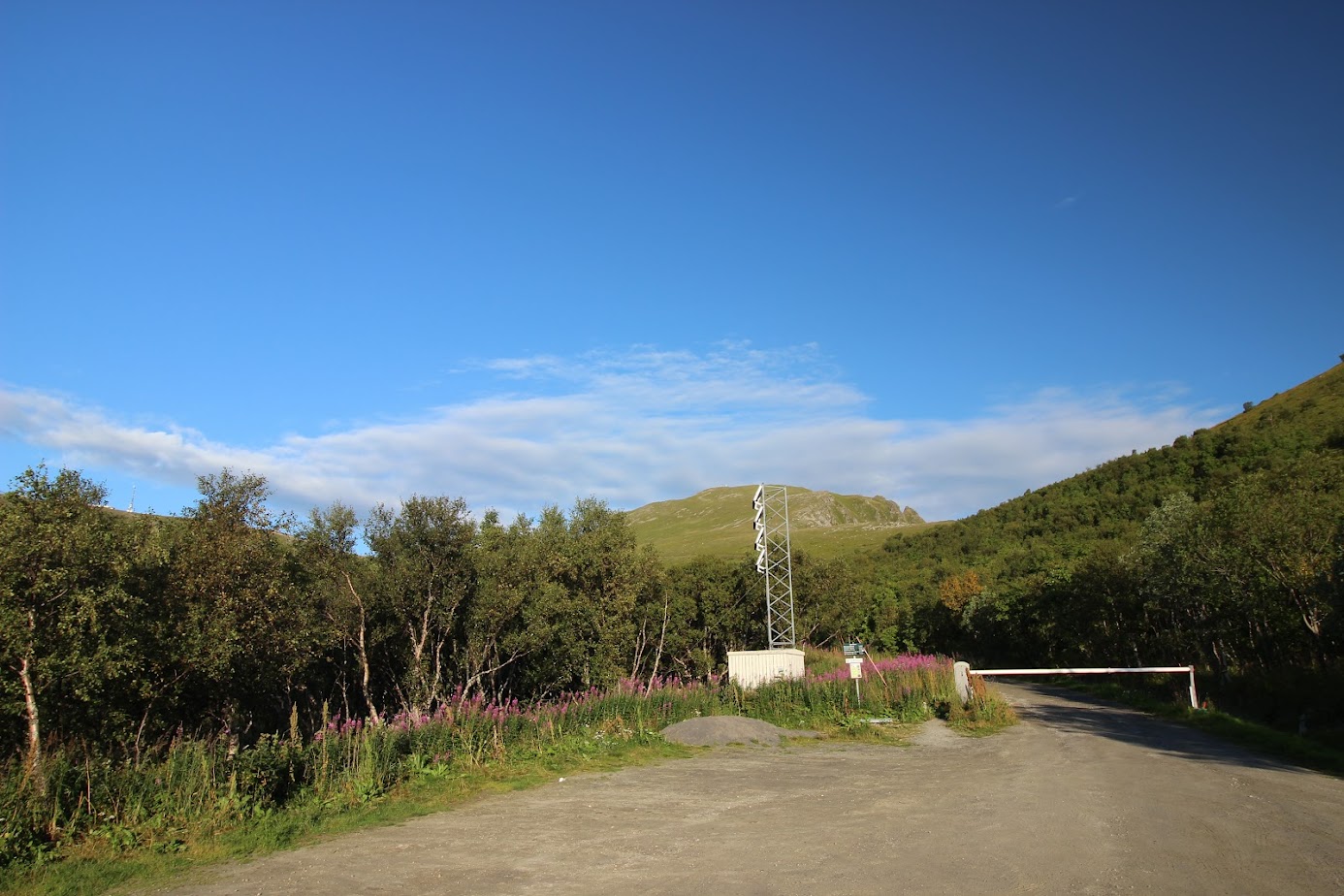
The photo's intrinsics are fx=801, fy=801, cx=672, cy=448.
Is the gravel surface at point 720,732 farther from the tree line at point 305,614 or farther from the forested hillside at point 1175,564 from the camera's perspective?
the forested hillside at point 1175,564

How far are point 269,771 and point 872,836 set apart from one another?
770 centimetres

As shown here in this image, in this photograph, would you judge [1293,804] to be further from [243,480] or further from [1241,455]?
[1241,455]

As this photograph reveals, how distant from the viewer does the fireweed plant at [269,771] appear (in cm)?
866

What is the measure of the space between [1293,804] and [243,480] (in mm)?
22468

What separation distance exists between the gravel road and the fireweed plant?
1659mm

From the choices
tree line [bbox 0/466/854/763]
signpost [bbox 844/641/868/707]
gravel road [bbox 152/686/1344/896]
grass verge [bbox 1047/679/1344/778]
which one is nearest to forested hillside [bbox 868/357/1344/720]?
grass verge [bbox 1047/679/1344/778]

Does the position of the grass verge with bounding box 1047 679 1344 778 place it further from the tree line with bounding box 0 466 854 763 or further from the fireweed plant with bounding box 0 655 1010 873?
the tree line with bounding box 0 466 854 763

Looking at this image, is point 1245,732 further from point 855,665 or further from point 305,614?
point 305,614

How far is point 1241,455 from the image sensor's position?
61.7m

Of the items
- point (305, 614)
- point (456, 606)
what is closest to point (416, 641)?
point (456, 606)

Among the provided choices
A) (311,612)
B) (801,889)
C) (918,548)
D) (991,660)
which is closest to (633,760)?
(801,889)

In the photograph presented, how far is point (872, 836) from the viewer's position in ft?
28.6

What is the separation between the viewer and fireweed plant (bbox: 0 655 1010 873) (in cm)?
866

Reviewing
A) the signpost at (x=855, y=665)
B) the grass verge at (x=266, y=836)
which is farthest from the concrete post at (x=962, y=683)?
the grass verge at (x=266, y=836)
